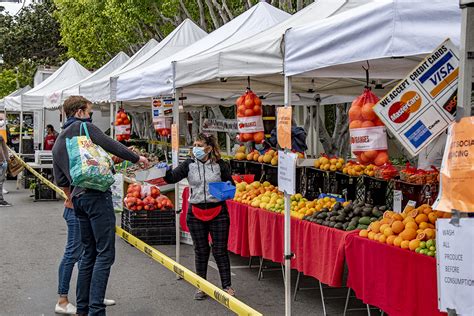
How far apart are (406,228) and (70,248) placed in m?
3.39

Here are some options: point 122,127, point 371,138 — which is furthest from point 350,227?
point 122,127

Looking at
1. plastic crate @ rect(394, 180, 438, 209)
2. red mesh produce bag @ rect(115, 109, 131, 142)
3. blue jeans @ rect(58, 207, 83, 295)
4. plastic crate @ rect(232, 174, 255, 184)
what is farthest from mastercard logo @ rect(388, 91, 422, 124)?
red mesh produce bag @ rect(115, 109, 131, 142)

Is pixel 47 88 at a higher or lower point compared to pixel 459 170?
higher

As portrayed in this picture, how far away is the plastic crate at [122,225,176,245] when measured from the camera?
36.9 ft

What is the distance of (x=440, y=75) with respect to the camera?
4.28 metres

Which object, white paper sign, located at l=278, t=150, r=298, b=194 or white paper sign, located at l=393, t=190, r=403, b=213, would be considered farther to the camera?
white paper sign, located at l=393, t=190, r=403, b=213

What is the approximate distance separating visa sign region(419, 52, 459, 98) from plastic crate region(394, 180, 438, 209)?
262cm

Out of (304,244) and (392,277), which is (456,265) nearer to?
(392,277)

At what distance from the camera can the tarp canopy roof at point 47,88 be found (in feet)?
68.8

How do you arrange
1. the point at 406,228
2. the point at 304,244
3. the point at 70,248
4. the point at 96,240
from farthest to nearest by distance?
1. the point at 304,244
2. the point at 70,248
3. the point at 96,240
4. the point at 406,228

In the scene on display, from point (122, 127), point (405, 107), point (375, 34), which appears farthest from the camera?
point (122, 127)

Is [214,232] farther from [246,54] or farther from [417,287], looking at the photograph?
[417,287]

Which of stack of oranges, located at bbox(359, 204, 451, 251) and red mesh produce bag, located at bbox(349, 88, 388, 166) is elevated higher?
red mesh produce bag, located at bbox(349, 88, 388, 166)

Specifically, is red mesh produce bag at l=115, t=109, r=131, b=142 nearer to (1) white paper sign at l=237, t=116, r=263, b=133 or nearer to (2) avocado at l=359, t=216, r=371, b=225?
(1) white paper sign at l=237, t=116, r=263, b=133
